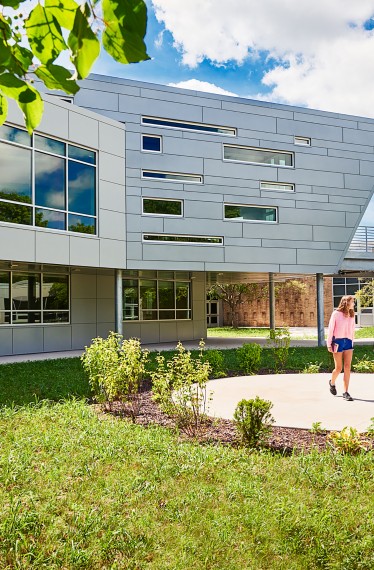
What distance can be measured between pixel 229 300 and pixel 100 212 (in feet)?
82.7

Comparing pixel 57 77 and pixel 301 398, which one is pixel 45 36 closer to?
pixel 57 77

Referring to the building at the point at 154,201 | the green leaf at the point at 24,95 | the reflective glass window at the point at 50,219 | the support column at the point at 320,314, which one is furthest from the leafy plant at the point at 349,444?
the support column at the point at 320,314

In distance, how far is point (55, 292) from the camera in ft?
61.6

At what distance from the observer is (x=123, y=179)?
18172 mm

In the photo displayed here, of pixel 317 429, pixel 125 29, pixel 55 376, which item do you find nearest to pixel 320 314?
pixel 55 376

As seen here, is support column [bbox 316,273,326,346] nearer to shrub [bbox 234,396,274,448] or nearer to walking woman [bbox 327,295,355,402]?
walking woman [bbox 327,295,355,402]

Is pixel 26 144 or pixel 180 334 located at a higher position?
pixel 26 144

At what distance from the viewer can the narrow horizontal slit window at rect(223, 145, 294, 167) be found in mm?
20219

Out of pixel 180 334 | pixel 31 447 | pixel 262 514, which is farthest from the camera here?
pixel 180 334

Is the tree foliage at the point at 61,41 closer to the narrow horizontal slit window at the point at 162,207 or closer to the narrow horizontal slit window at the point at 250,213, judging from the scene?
the narrow horizontal slit window at the point at 162,207

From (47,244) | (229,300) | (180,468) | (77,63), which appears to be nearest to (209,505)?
(180,468)

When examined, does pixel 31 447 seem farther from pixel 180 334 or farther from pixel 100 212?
pixel 180 334

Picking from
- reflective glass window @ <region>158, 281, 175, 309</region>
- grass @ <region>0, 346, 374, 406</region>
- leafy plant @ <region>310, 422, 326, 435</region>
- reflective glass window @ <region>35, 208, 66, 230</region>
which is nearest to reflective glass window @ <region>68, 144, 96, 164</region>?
reflective glass window @ <region>35, 208, 66, 230</region>

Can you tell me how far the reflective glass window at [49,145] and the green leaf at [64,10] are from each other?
1472cm
